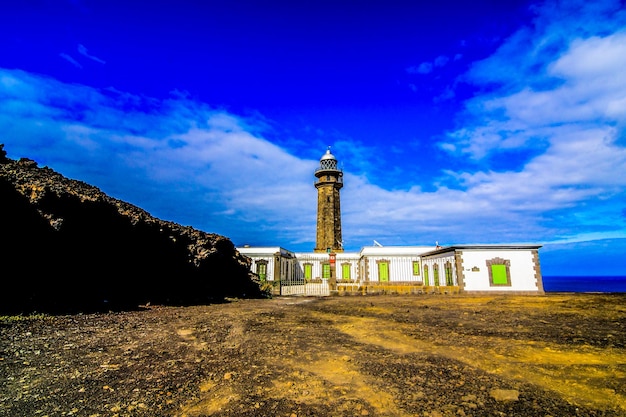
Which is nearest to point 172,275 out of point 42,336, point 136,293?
point 136,293

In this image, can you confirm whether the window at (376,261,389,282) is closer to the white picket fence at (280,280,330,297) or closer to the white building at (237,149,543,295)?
the white building at (237,149,543,295)

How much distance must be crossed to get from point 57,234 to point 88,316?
302 cm

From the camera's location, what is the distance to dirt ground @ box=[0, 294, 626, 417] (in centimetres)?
342

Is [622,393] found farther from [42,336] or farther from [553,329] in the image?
[42,336]

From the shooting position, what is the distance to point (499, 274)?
68.3ft

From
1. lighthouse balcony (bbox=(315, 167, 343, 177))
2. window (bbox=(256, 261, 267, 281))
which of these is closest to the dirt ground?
window (bbox=(256, 261, 267, 281))

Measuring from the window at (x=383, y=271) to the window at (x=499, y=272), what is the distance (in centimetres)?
1205

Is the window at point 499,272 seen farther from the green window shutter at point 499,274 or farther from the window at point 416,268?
the window at point 416,268

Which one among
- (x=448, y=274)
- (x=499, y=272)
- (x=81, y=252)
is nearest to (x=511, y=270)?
(x=499, y=272)

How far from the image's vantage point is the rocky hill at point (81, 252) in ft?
27.8

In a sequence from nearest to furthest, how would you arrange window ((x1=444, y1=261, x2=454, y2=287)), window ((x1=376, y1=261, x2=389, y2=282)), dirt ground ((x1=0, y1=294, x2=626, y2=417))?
dirt ground ((x1=0, y1=294, x2=626, y2=417)), window ((x1=444, y1=261, x2=454, y2=287)), window ((x1=376, y1=261, x2=389, y2=282))

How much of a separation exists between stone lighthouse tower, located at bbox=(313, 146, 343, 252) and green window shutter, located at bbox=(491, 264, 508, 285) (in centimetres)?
2006

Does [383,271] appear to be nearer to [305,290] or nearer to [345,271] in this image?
[345,271]

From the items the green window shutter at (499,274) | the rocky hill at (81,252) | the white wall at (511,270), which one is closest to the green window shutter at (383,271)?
the white wall at (511,270)
